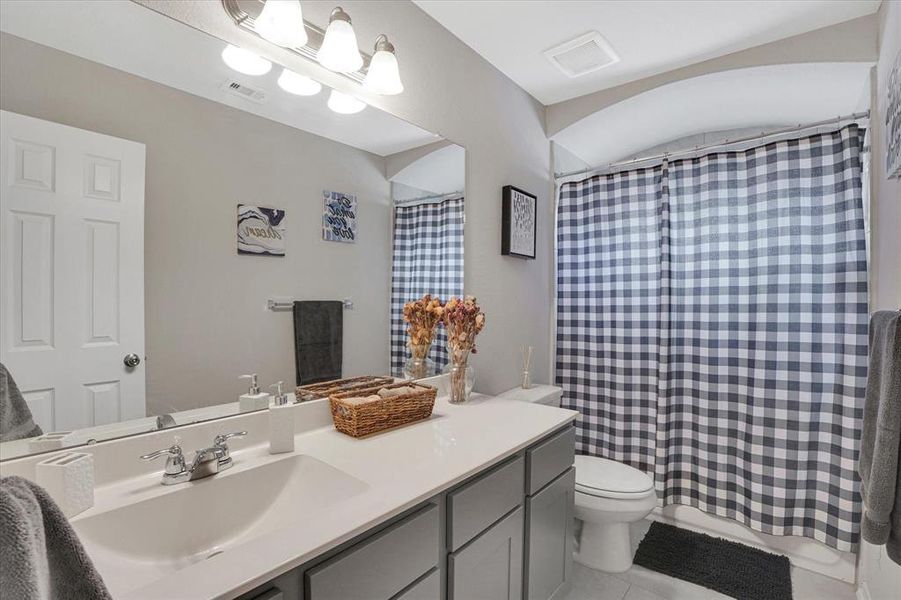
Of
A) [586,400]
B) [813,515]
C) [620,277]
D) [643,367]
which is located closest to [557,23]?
[620,277]

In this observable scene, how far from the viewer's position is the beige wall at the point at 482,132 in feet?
5.14

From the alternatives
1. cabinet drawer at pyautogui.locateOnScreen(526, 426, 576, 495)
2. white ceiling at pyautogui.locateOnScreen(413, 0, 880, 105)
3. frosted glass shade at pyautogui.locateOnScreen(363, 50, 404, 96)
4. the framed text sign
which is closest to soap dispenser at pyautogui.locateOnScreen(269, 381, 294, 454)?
cabinet drawer at pyautogui.locateOnScreen(526, 426, 576, 495)

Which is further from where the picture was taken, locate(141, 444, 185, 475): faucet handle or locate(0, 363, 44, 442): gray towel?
locate(141, 444, 185, 475): faucet handle

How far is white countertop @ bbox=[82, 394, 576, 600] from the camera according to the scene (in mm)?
711

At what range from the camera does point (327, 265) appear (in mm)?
1503

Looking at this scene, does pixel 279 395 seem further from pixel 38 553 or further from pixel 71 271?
pixel 38 553

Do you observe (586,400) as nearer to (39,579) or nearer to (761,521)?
(761,521)

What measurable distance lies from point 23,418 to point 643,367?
101 inches

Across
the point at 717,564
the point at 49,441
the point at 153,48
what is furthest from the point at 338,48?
the point at 717,564

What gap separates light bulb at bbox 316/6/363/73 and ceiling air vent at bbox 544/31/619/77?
1.14 m

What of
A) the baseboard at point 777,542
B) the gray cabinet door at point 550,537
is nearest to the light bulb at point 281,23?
the gray cabinet door at point 550,537

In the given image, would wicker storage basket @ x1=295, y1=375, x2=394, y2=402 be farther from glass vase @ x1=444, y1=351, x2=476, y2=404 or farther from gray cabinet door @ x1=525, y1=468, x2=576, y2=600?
gray cabinet door @ x1=525, y1=468, x2=576, y2=600

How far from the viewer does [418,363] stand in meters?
1.85

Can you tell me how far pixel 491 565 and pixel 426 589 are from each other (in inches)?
12.4
